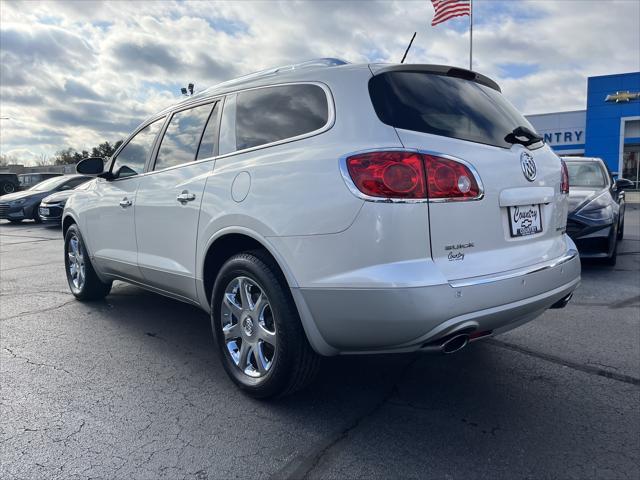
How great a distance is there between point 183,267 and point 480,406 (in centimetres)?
A: 211

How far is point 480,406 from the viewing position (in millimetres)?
2951

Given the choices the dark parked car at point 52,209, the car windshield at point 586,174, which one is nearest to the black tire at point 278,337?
the car windshield at point 586,174

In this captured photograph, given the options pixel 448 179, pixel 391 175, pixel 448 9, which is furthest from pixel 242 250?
pixel 448 9

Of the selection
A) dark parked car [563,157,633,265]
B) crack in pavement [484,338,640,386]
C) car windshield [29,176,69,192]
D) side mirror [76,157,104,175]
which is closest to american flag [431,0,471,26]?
dark parked car [563,157,633,265]

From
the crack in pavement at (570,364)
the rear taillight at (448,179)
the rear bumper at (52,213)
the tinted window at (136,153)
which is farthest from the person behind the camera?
the rear bumper at (52,213)

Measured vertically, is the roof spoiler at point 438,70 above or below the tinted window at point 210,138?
above

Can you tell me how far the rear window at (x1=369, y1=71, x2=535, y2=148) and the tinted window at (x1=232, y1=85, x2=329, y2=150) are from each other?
34 centimetres

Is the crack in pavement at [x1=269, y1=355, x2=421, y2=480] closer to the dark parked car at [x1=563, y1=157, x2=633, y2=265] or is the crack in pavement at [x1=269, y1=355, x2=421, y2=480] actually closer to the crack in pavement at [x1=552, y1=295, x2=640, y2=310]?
the crack in pavement at [x1=552, y1=295, x2=640, y2=310]

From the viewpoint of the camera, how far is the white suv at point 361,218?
2.41 meters

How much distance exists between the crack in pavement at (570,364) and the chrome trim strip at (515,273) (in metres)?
0.82

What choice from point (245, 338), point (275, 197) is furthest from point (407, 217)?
point (245, 338)

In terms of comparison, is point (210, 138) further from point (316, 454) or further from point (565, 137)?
point (565, 137)

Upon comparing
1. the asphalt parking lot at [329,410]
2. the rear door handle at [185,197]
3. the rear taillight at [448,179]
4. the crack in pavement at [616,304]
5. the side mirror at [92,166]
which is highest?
the side mirror at [92,166]

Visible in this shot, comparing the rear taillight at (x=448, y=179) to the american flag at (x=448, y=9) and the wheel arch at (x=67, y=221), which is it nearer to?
the wheel arch at (x=67, y=221)
